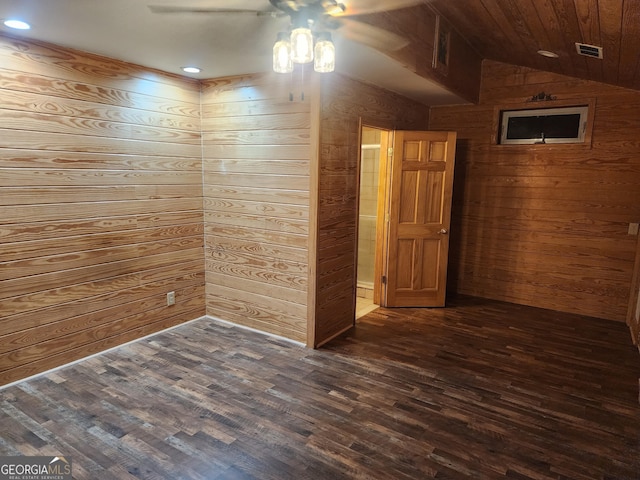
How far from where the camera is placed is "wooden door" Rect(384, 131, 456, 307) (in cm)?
428

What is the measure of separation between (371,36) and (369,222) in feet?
8.33

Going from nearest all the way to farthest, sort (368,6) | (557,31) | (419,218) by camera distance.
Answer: (368,6), (557,31), (419,218)

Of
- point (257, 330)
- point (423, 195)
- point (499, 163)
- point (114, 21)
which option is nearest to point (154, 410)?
point (257, 330)

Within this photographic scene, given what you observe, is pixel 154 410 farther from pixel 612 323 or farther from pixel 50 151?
pixel 612 323

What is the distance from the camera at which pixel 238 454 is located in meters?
2.17

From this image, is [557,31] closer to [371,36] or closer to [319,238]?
[371,36]

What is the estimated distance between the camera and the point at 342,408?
102 inches

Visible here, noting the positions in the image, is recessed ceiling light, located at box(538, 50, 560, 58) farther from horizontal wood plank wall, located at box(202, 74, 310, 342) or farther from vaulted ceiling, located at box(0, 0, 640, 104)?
horizontal wood plank wall, located at box(202, 74, 310, 342)

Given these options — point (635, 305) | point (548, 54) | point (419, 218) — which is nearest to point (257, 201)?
point (419, 218)

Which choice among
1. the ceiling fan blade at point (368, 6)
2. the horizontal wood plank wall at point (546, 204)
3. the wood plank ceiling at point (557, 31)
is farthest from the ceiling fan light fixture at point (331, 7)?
the horizontal wood plank wall at point (546, 204)

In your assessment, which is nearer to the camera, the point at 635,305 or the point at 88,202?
the point at 88,202

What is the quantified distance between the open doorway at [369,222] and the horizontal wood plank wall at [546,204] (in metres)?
0.91

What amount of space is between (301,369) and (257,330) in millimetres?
831

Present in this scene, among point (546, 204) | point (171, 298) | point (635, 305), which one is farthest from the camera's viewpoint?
Answer: point (546, 204)
